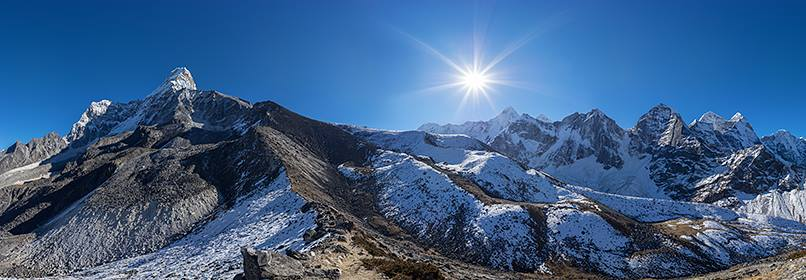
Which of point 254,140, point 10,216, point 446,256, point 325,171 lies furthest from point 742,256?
point 10,216

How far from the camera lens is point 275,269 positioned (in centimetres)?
2694

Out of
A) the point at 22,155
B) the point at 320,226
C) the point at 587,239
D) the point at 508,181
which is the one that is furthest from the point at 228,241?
the point at 22,155

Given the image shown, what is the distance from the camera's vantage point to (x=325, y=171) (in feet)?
335

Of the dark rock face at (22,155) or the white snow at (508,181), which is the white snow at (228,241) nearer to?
the white snow at (508,181)

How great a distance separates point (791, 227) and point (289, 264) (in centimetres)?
15348

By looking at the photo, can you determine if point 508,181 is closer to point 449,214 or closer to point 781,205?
point 449,214

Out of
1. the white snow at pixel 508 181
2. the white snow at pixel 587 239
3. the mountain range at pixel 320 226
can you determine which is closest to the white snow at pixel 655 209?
the mountain range at pixel 320 226

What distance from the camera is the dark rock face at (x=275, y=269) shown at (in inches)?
1039

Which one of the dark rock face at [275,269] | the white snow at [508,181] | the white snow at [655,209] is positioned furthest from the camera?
the white snow at [655,209]

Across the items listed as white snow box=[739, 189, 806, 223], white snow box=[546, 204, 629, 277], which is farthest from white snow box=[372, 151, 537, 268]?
white snow box=[739, 189, 806, 223]

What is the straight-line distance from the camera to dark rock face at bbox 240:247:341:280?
2639 cm

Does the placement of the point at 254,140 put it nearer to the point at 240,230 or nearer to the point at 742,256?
the point at 240,230

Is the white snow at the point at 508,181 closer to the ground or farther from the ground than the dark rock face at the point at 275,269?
farther from the ground

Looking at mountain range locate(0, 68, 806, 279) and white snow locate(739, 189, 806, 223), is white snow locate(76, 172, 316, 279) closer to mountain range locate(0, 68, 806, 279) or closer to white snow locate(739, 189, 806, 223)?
mountain range locate(0, 68, 806, 279)
